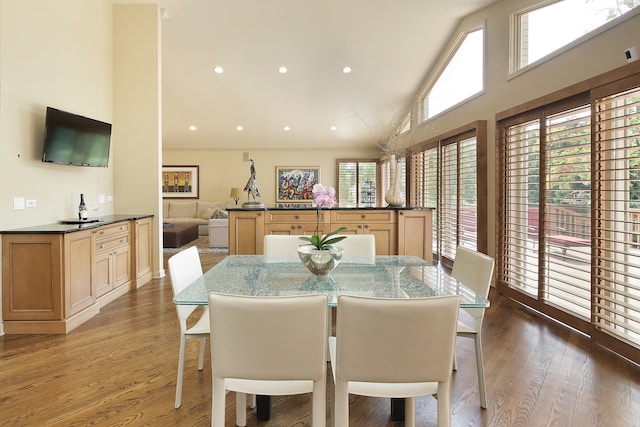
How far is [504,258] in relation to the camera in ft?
12.8

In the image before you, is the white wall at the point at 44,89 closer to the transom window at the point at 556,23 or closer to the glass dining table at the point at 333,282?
the glass dining table at the point at 333,282

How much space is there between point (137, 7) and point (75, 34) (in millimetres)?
1114

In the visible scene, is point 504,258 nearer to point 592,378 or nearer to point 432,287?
point 592,378

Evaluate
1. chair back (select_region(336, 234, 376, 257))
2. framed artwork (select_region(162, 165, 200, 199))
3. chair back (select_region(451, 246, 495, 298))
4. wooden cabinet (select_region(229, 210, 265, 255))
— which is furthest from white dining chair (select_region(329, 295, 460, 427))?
framed artwork (select_region(162, 165, 200, 199))

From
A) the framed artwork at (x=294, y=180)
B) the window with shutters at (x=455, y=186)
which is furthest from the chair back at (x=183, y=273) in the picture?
the framed artwork at (x=294, y=180)

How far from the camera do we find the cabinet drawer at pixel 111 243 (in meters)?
3.41

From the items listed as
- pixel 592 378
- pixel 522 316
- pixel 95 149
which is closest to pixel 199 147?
pixel 95 149

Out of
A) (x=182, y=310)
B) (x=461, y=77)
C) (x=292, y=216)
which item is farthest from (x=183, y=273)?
(x=461, y=77)

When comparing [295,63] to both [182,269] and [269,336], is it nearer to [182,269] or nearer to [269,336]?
[182,269]

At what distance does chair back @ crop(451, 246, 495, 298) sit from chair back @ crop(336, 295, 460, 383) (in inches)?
28.7

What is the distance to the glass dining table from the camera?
1.64 metres

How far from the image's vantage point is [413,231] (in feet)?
15.0

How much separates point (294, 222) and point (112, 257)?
2076 mm

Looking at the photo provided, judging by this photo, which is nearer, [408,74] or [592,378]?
[592,378]
